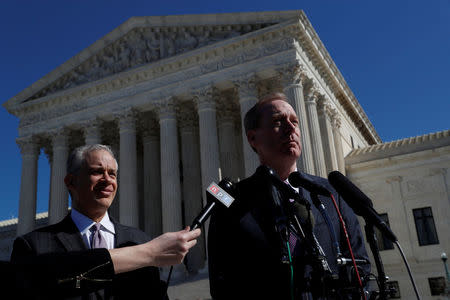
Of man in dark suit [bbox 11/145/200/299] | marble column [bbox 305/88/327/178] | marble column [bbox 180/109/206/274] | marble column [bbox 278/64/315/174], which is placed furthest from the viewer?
marble column [bbox 180/109/206/274]

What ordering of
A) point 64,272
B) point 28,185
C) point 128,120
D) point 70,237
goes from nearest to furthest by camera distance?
1. point 64,272
2. point 70,237
3. point 128,120
4. point 28,185

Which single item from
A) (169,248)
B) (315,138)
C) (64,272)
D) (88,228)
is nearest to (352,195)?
(169,248)

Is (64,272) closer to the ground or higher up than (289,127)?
closer to the ground

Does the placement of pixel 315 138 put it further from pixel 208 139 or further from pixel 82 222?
pixel 82 222

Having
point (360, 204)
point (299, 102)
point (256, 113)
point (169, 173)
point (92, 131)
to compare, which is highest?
point (92, 131)

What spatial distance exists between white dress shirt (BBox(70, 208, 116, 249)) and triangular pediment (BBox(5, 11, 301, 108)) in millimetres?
22573

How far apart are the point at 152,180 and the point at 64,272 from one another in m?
29.4

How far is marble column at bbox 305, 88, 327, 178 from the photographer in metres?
23.4

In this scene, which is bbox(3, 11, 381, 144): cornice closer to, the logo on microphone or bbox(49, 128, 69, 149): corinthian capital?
bbox(49, 128, 69, 149): corinthian capital

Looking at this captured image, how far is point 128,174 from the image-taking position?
27297mm

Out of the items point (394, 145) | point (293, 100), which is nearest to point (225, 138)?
point (293, 100)

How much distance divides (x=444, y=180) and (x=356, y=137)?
12.6 meters

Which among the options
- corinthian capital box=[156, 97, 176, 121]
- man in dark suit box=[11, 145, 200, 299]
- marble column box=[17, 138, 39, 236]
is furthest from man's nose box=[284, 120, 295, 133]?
marble column box=[17, 138, 39, 236]

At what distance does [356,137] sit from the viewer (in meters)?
38.1
